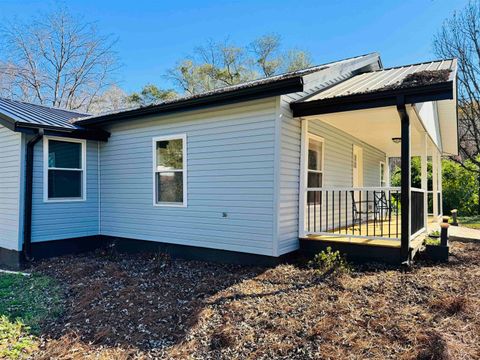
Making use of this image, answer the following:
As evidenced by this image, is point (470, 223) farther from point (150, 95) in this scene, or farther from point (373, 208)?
point (150, 95)

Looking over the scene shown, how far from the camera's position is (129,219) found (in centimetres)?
777

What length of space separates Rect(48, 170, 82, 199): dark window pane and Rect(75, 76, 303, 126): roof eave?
4.09ft

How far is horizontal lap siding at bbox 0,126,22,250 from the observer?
22.6 feet

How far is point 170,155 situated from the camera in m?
7.18

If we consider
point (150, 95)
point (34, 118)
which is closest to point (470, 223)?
point (34, 118)

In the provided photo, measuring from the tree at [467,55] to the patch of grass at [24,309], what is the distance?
60.5 feet

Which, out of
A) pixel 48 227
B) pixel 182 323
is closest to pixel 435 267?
pixel 182 323

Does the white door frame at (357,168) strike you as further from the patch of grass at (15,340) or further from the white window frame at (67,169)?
the patch of grass at (15,340)

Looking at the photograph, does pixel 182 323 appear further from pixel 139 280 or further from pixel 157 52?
pixel 157 52

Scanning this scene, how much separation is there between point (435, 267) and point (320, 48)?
23354 millimetres

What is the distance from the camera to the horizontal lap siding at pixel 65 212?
7031 millimetres

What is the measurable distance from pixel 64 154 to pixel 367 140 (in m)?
7.98

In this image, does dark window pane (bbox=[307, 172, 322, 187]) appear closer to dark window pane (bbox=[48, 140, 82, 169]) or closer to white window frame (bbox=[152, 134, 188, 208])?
white window frame (bbox=[152, 134, 188, 208])

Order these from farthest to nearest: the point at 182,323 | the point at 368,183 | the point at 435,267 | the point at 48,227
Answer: the point at 368,183 < the point at 48,227 < the point at 435,267 < the point at 182,323
